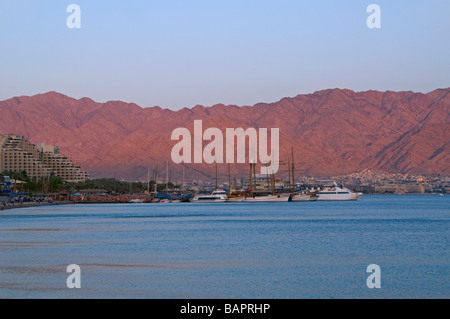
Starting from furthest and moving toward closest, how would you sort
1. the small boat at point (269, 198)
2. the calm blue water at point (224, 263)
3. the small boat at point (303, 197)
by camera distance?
the small boat at point (303, 197)
the small boat at point (269, 198)
the calm blue water at point (224, 263)

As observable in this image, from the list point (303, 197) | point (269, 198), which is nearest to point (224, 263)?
point (269, 198)

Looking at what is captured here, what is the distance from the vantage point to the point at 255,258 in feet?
144

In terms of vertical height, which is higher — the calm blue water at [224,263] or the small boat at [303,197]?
the calm blue water at [224,263]

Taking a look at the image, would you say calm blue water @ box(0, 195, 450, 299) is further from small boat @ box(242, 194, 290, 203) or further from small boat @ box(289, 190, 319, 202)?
small boat @ box(289, 190, 319, 202)

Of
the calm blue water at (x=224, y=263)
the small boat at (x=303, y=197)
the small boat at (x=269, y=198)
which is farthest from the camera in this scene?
the small boat at (x=303, y=197)

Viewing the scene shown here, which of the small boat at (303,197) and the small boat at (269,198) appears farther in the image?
the small boat at (303,197)

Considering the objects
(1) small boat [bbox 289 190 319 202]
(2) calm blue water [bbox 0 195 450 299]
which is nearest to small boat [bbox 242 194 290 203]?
(1) small boat [bbox 289 190 319 202]

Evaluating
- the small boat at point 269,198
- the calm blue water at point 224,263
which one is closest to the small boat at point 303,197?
the small boat at point 269,198

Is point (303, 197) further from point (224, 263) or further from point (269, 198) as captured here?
point (224, 263)

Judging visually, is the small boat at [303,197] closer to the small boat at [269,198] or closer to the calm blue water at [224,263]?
the small boat at [269,198]
